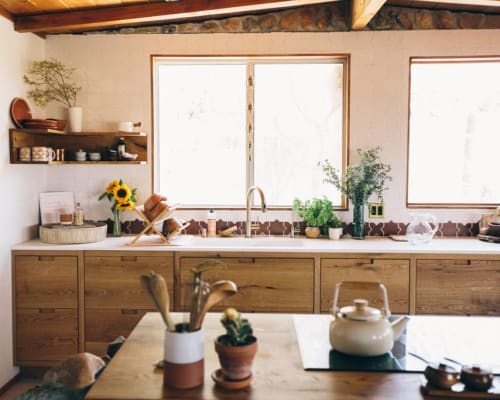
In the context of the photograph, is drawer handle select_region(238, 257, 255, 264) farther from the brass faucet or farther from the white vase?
the white vase

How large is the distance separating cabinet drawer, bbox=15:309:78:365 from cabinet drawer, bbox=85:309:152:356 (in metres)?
0.14

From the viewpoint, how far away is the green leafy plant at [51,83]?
12.9 feet

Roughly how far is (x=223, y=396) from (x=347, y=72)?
3.17 meters

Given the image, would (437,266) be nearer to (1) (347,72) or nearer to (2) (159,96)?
(1) (347,72)

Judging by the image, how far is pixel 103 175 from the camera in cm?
423

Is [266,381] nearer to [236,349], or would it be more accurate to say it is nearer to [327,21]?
[236,349]

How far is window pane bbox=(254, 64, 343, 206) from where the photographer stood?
4199mm

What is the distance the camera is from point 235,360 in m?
1.58

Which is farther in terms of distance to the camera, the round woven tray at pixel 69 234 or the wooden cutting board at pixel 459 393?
the round woven tray at pixel 69 234

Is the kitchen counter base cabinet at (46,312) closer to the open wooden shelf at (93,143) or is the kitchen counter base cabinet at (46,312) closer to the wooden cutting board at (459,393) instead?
the open wooden shelf at (93,143)

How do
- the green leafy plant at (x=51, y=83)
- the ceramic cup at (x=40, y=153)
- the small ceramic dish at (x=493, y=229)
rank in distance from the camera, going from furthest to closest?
the green leafy plant at (x=51, y=83)
the small ceramic dish at (x=493, y=229)
the ceramic cup at (x=40, y=153)

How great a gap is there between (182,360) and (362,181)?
267cm

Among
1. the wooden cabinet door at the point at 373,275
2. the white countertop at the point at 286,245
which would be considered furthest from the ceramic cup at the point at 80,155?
the wooden cabinet door at the point at 373,275

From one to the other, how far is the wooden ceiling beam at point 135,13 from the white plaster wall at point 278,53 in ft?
1.06
